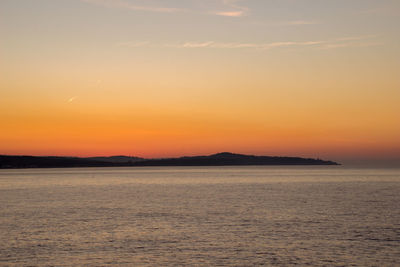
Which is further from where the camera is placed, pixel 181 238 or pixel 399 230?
pixel 399 230

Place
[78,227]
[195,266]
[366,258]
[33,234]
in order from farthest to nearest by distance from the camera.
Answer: [78,227] < [33,234] < [366,258] < [195,266]

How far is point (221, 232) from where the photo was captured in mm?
43812

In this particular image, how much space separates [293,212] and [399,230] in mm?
18207

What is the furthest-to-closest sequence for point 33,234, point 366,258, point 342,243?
point 33,234 → point 342,243 → point 366,258

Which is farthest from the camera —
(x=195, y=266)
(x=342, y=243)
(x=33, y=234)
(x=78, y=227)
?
(x=78, y=227)

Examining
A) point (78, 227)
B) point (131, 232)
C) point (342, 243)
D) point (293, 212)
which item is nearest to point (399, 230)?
point (342, 243)

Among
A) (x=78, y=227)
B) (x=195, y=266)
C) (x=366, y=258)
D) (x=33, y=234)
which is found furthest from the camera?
(x=78, y=227)

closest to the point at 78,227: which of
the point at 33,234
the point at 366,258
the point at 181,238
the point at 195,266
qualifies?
the point at 33,234

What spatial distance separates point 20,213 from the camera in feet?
199

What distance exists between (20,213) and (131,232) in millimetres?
24673

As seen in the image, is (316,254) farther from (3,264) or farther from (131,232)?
(3,264)

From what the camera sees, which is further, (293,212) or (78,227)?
(293,212)

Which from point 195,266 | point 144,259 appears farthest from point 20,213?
point 195,266

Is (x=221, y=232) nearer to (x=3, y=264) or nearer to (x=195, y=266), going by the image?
(x=195, y=266)
